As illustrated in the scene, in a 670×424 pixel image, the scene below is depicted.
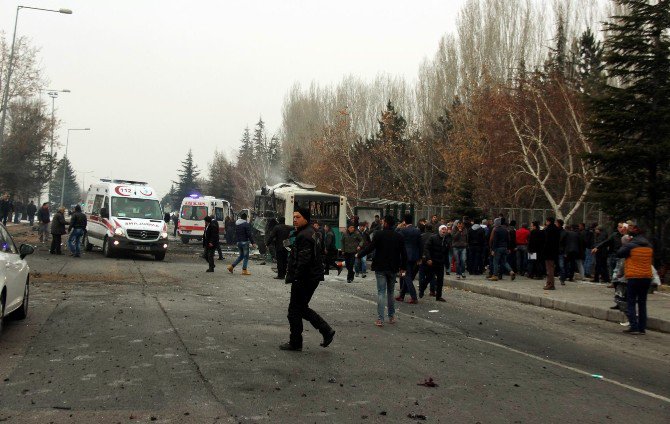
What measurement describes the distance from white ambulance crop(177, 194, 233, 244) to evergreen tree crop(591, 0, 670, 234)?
31.0 metres

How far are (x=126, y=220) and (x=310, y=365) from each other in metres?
20.5

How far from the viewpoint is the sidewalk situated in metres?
15.6

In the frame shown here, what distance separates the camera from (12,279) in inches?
400

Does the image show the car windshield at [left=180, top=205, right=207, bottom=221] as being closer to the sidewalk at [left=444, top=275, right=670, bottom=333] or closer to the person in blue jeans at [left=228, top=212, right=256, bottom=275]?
the person in blue jeans at [left=228, top=212, right=256, bottom=275]

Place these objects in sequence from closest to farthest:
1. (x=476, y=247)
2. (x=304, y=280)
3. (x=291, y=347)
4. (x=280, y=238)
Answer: (x=291, y=347) → (x=304, y=280) → (x=280, y=238) → (x=476, y=247)

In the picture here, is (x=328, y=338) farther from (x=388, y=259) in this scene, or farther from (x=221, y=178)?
(x=221, y=178)

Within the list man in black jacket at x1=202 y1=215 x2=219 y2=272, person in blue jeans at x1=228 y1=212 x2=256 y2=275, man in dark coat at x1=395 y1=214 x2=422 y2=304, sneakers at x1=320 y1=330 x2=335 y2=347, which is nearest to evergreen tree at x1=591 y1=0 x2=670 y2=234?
man in dark coat at x1=395 y1=214 x2=422 y2=304

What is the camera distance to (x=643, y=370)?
961 cm

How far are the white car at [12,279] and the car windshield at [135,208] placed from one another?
56.2ft

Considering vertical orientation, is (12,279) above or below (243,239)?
below

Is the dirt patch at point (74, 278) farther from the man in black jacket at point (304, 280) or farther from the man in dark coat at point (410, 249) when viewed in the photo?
the man in black jacket at point (304, 280)

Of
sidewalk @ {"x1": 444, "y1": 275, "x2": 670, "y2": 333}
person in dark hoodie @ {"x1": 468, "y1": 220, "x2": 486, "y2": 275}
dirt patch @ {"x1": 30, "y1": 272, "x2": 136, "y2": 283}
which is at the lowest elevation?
dirt patch @ {"x1": 30, "y1": 272, "x2": 136, "y2": 283}

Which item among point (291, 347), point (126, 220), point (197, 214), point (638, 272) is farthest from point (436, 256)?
point (197, 214)

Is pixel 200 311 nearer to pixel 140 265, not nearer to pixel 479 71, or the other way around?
pixel 140 265
